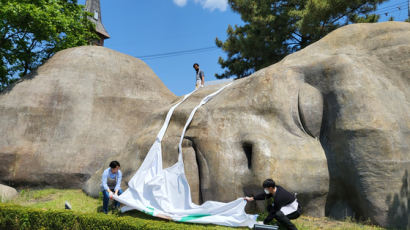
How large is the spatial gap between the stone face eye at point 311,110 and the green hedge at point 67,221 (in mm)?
3710

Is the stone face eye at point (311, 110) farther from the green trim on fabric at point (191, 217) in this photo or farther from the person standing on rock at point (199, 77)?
the person standing on rock at point (199, 77)

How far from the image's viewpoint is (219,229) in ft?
19.0

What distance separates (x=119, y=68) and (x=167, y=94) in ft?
7.67

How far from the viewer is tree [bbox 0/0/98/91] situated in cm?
1259

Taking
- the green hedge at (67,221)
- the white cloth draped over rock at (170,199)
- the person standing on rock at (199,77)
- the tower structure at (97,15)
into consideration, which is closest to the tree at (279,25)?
the person standing on rock at (199,77)

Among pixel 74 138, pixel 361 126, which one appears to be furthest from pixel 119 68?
pixel 361 126

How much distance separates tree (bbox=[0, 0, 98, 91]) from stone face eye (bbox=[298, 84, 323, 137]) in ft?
36.0

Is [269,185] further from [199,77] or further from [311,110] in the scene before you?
[199,77]

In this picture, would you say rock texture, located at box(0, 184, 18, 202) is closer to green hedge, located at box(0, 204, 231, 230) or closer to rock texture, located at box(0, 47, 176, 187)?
→ rock texture, located at box(0, 47, 176, 187)

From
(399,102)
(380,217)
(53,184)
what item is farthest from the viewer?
(53,184)

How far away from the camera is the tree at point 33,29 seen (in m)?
12.6

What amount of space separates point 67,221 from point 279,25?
56.8ft

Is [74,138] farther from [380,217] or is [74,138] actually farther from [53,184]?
[380,217]

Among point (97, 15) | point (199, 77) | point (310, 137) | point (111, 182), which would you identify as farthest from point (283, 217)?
point (97, 15)
